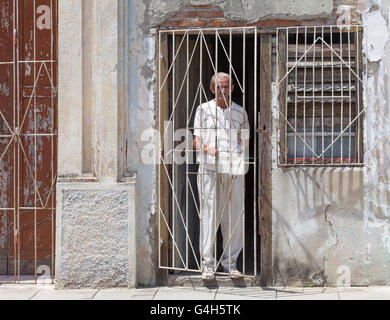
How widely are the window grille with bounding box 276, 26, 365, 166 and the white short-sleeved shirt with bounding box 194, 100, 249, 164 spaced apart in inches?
16.1

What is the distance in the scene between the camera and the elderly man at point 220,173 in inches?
285

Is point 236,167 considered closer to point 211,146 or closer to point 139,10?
point 211,146

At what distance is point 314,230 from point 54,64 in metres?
3.03

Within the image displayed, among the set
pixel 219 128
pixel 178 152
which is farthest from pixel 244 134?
pixel 178 152

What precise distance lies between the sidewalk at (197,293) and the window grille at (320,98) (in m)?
1.19

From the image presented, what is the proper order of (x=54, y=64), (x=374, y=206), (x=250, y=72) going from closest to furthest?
(x=374, y=206)
(x=54, y=64)
(x=250, y=72)

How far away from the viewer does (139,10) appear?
23.9ft

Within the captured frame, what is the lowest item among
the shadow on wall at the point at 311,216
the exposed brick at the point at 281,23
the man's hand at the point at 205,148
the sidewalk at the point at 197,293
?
the sidewalk at the point at 197,293

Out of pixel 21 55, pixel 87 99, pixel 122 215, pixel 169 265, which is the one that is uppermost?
pixel 21 55

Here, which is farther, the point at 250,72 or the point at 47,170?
the point at 250,72

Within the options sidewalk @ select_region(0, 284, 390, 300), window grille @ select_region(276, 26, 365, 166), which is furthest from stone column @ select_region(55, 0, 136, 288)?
window grille @ select_region(276, 26, 365, 166)

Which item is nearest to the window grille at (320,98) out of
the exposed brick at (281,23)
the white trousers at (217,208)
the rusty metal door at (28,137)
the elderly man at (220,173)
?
the exposed brick at (281,23)

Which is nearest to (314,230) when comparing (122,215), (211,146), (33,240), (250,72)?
(211,146)

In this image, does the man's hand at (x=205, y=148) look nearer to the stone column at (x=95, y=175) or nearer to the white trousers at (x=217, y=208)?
the white trousers at (x=217, y=208)
